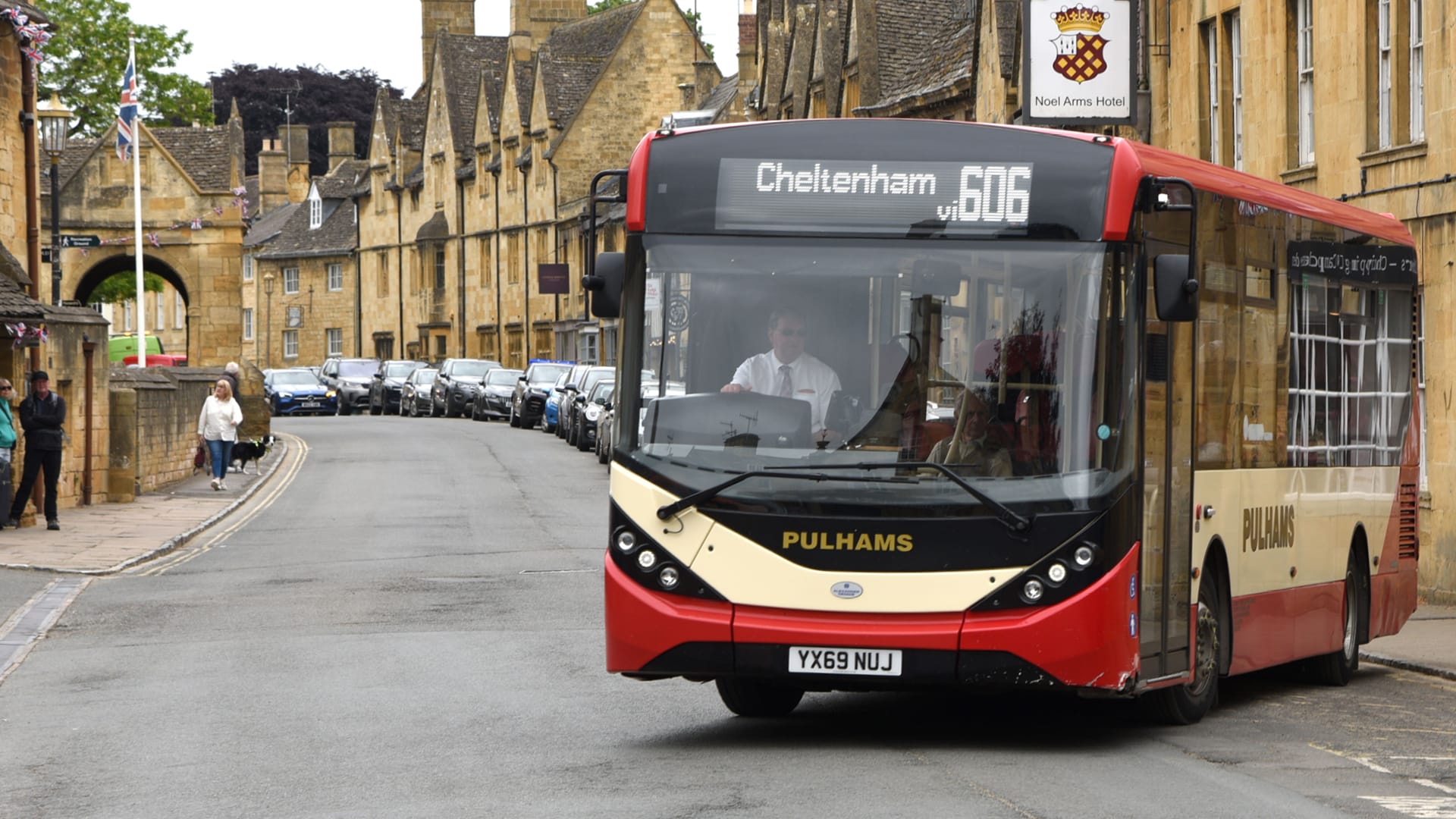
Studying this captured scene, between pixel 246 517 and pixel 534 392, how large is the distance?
2454 cm

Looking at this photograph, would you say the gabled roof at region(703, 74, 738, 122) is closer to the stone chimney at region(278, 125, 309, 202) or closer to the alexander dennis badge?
the stone chimney at region(278, 125, 309, 202)

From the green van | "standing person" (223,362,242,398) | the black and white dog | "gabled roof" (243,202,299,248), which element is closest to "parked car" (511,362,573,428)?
the green van

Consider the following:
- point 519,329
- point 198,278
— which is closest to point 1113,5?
point 198,278

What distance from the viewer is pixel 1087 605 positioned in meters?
9.55

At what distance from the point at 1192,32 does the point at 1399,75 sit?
5.80 metres

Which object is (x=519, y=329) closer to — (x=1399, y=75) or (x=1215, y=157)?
(x=1215, y=157)

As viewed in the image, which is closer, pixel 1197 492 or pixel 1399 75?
pixel 1197 492

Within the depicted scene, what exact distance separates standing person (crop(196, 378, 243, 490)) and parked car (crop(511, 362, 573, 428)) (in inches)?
746

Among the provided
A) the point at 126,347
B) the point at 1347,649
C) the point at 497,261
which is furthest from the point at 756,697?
the point at 497,261

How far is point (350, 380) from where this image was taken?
76188 mm

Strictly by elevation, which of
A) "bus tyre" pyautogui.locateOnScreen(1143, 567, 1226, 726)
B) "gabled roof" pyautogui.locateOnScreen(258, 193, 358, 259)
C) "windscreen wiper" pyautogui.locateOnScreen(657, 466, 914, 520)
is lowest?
"bus tyre" pyautogui.locateOnScreen(1143, 567, 1226, 726)

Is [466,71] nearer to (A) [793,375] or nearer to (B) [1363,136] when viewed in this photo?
(B) [1363,136]

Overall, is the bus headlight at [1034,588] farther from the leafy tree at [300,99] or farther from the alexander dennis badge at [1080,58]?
the leafy tree at [300,99]

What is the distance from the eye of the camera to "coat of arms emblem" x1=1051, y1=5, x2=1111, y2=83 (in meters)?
22.8
